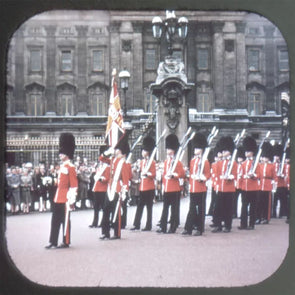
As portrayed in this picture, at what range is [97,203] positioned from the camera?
8.22 metres

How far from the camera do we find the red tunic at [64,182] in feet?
25.5

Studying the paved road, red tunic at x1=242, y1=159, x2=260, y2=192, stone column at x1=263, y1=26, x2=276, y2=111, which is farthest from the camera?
red tunic at x1=242, y1=159, x2=260, y2=192

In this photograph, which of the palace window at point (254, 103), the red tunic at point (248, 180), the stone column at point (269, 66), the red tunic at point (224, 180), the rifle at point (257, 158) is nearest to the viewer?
the stone column at point (269, 66)

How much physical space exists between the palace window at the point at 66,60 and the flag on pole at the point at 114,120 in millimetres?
502

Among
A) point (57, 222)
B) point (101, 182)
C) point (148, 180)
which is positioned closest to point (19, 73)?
point (101, 182)

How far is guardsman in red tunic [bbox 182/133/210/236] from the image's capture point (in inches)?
314

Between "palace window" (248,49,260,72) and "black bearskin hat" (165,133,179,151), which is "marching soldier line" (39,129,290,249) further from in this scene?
"palace window" (248,49,260,72)

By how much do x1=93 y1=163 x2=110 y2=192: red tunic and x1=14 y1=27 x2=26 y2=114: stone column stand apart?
1.11 metres

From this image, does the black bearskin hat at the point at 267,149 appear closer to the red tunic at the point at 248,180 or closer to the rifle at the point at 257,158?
the rifle at the point at 257,158

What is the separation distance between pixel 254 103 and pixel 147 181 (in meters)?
1.65

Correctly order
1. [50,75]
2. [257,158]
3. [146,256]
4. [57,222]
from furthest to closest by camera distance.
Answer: [257,158]
[50,75]
[57,222]
[146,256]

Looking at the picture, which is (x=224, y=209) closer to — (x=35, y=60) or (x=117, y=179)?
(x=117, y=179)

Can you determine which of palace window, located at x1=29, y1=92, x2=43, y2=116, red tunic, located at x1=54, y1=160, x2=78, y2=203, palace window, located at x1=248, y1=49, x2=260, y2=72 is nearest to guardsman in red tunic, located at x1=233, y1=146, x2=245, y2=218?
palace window, located at x1=248, y1=49, x2=260, y2=72

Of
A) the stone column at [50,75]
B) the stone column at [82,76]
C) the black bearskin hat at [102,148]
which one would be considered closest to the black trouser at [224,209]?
the black bearskin hat at [102,148]
